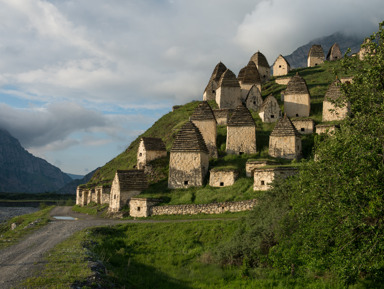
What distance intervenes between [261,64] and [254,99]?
13.3 meters

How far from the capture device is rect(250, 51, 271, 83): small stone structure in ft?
175

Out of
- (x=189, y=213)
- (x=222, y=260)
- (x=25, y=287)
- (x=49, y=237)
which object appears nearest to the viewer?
(x=25, y=287)

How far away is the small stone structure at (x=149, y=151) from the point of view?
3338 cm

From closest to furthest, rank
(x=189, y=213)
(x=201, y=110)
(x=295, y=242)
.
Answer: (x=295, y=242) < (x=189, y=213) < (x=201, y=110)

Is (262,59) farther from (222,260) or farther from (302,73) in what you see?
(222,260)

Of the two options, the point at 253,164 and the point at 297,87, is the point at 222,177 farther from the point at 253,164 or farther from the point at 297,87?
the point at 297,87

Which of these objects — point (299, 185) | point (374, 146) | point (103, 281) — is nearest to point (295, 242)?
point (299, 185)

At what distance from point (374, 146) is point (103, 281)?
9.61 m

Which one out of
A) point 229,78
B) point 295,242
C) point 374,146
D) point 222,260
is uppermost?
point 229,78

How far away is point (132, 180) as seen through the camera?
1142 inches

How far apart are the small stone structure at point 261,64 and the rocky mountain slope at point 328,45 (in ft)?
270

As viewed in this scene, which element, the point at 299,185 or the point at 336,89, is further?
the point at 336,89

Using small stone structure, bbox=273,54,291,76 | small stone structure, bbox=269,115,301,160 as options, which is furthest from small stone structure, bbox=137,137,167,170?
small stone structure, bbox=273,54,291,76

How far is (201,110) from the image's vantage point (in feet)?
111
